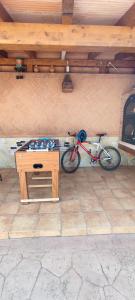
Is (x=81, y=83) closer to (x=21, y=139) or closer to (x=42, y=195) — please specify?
(x=21, y=139)

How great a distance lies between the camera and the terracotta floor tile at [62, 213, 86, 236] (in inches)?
90.8

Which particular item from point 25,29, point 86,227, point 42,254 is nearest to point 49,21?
point 25,29

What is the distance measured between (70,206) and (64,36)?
97.7 inches

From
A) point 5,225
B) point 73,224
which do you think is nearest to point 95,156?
point 73,224

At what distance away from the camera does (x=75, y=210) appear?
272 centimetres

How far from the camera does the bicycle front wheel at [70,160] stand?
4.41 metres

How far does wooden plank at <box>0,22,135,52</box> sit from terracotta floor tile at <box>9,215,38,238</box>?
2399 mm

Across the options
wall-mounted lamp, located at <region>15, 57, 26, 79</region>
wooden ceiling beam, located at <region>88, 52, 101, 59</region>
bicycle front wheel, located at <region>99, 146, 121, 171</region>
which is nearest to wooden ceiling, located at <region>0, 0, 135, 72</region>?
wooden ceiling beam, located at <region>88, 52, 101, 59</region>

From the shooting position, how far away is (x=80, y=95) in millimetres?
4355

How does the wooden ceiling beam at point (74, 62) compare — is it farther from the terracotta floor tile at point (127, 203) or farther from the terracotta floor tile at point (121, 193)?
the terracotta floor tile at point (127, 203)

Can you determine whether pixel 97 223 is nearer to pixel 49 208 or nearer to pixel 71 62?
pixel 49 208

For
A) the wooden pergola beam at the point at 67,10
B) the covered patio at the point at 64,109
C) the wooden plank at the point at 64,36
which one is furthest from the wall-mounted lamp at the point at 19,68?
the wooden pergola beam at the point at 67,10

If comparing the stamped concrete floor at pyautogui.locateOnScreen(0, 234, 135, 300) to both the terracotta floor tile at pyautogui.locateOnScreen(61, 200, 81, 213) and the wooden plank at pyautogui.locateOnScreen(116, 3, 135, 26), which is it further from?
the wooden plank at pyautogui.locateOnScreen(116, 3, 135, 26)

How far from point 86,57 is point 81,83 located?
595 mm
